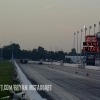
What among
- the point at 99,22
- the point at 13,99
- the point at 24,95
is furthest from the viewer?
the point at 99,22

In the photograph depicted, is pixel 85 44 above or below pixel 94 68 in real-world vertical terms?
above

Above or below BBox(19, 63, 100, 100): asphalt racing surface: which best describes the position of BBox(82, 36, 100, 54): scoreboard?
above

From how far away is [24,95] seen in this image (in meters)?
16.6

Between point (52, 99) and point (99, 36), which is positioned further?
point (99, 36)

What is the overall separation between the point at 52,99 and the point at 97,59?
278 feet

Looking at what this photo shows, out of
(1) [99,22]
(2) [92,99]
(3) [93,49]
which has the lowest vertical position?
(2) [92,99]

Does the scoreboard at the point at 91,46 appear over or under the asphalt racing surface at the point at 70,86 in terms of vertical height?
over

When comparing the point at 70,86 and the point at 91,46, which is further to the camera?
the point at 91,46

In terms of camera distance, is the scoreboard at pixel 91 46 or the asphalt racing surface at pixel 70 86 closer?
the asphalt racing surface at pixel 70 86

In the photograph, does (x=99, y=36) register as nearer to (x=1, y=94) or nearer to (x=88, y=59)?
(x=88, y=59)

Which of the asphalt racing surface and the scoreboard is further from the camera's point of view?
the scoreboard

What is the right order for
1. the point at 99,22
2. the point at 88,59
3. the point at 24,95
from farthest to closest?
the point at 99,22 → the point at 88,59 → the point at 24,95

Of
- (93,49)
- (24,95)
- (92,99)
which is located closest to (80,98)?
(92,99)

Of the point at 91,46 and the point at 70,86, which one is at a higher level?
the point at 91,46
